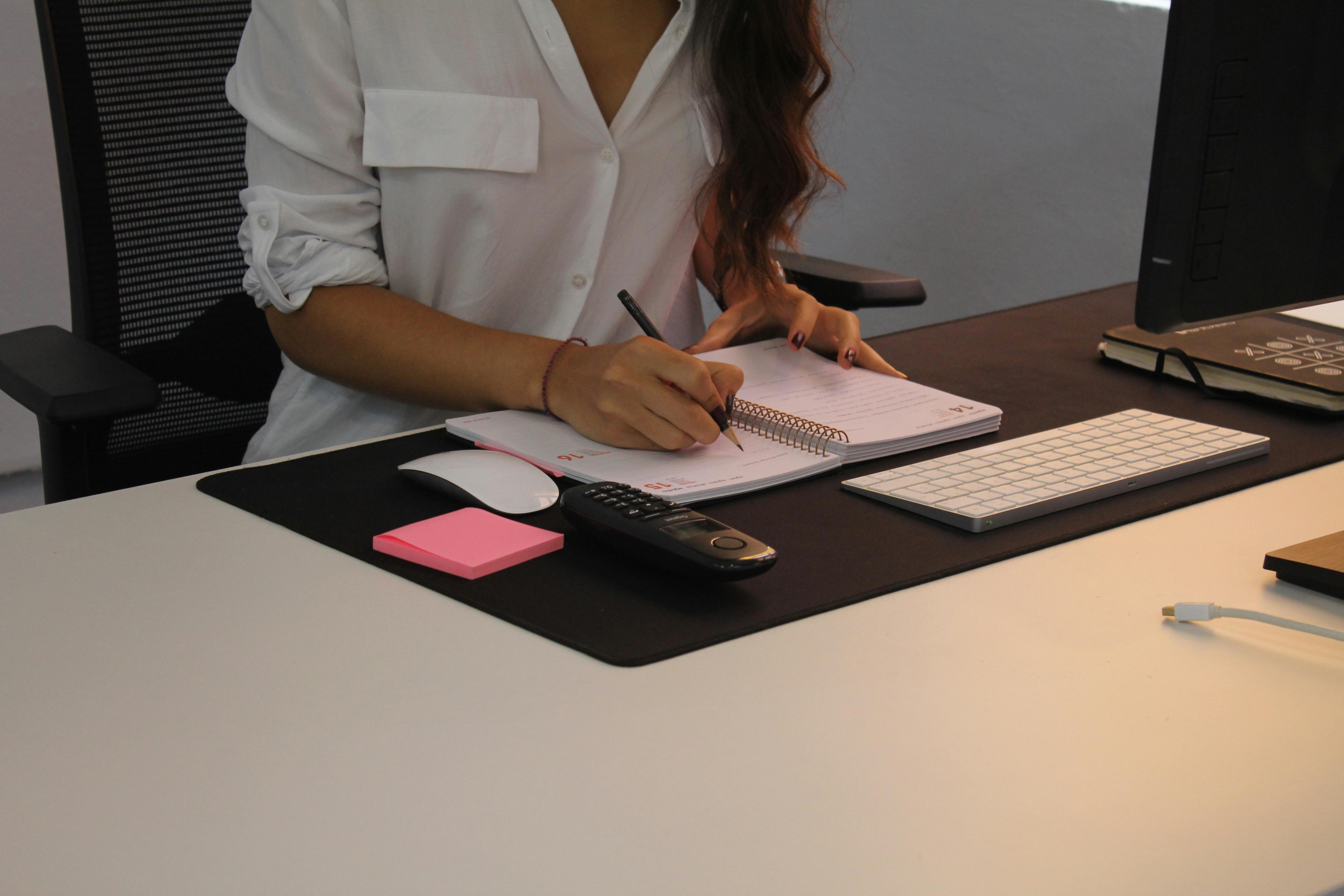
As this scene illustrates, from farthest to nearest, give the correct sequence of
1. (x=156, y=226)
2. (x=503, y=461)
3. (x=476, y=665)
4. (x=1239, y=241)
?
(x=156, y=226), (x=503, y=461), (x=1239, y=241), (x=476, y=665)

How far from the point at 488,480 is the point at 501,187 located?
16.7 inches

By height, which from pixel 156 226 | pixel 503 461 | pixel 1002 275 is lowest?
pixel 1002 275

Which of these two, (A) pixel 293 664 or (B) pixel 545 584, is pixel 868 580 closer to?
(B) pixel 545 584

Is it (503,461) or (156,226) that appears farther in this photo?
(156,226)

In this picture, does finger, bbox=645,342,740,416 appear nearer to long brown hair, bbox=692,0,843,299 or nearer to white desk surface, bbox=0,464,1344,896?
white desk surface, bbox=0,464,1344,896

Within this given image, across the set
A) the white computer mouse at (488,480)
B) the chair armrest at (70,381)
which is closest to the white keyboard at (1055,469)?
the white computer mouse at (488,480)

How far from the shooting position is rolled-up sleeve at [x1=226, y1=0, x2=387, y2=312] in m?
1.05

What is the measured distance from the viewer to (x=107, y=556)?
756 millimetres

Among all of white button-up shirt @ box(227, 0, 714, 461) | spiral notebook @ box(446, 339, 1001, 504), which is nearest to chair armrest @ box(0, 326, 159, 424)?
white button-up shirt @ box(227, 0, 714, 461)

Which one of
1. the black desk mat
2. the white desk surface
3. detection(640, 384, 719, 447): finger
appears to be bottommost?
the white desk surface

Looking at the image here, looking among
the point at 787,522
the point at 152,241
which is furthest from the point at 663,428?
the point at 152,241

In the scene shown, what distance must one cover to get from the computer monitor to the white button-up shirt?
61cm

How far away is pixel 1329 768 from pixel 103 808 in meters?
0.53

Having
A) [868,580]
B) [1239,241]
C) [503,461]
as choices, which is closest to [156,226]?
[503,461]
